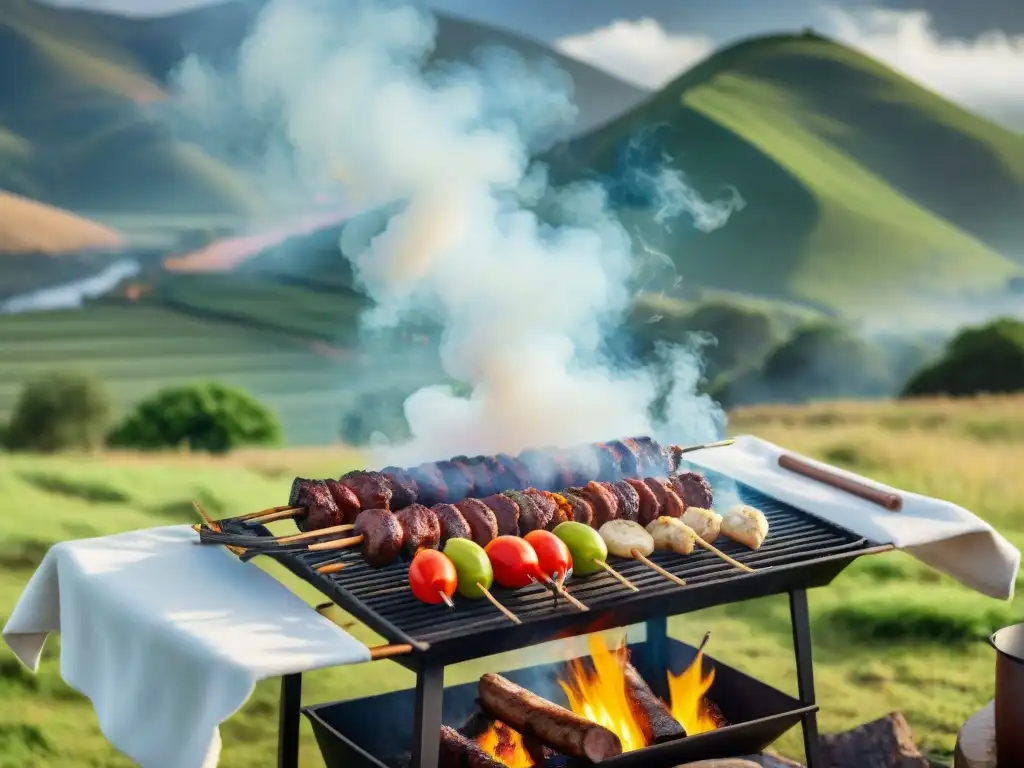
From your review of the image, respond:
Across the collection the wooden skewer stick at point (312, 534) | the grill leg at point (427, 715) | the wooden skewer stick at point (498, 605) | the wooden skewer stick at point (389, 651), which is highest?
the wooden skewer stick at point (312, 534)

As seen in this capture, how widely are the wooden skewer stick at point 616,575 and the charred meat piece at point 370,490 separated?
732 millimetres

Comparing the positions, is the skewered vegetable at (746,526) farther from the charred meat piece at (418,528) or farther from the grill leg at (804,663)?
the charred meat piece at (418,528)

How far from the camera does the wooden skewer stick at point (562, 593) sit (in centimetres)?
352

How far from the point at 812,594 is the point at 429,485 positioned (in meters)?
4.14

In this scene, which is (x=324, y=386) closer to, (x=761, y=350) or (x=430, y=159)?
(x=761, y=350)

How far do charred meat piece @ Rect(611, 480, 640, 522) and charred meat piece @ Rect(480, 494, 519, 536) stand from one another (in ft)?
1.21

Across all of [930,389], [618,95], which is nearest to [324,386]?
[618,95]

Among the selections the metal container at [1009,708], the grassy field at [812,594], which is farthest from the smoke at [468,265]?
the metal container at [1009,708]

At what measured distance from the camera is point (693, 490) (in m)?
4.42

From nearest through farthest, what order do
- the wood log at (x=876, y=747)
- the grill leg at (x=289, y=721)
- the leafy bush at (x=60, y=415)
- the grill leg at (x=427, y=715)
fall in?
the grill leg at (x=427, y=715) → the grill leg at (x=289, y=721) → the wood log at (x=876, y=747) → the leafy bush at (x=60, y=415)

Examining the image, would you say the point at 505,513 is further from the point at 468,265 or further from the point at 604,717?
the point at 468,265

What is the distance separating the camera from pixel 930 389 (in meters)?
11.9

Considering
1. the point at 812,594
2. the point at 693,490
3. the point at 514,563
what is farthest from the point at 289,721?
the point at 812,594

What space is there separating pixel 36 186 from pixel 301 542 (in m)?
7.16
